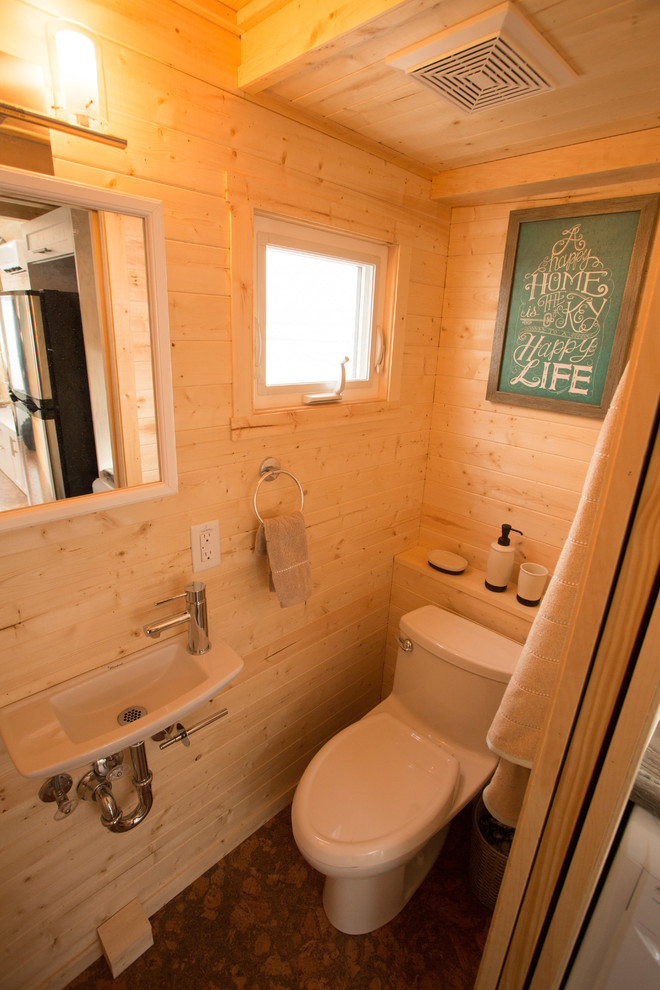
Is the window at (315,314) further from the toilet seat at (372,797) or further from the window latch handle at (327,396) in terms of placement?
the toilet seat at (372,797)

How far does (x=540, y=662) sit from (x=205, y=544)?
87 centimetres

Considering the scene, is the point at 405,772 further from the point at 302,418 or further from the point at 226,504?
the point at 302,418

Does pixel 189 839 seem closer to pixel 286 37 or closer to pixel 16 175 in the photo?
pixel 16 175

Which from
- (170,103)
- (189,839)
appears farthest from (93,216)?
(189,839)

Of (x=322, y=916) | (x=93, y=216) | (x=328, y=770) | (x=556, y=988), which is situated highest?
(x=93, y=216)

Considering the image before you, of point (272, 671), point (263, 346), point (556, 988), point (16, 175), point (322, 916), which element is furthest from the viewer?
point (272, 671)

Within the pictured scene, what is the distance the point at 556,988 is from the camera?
71cm

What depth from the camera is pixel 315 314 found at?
154 cm

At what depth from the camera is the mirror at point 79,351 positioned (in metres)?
0.89

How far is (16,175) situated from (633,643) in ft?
3.79

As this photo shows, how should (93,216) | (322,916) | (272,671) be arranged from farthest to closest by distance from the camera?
1. (272,671)
2. (322,916)
3. (93,216)

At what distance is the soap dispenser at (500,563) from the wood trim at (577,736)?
113 cm

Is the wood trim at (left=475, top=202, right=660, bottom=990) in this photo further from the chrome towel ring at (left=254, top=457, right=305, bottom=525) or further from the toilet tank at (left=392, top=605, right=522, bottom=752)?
the chrome towel ring at (left=254, top=457, right=305, bottom=525)

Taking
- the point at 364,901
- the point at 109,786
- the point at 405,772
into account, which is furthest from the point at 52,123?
the point at 364,901
